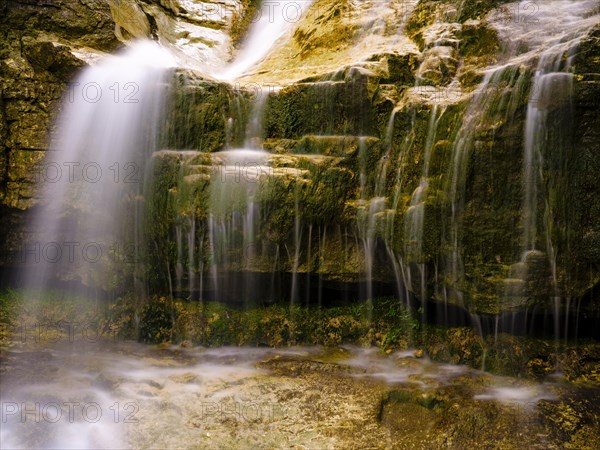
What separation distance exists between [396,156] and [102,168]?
4.34 metres

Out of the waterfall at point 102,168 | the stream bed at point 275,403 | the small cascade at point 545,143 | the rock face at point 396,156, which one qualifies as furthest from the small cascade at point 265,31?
the stream bed at point 275,403

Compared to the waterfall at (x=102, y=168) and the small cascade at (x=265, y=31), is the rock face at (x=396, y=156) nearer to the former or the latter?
the waterfall at (x=102, y=168)

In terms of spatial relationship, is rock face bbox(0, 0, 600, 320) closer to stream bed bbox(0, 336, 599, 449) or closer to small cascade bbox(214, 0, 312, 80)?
stream bed bbox(0, 336, 599, 449)

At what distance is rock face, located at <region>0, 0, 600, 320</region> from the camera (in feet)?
18.3

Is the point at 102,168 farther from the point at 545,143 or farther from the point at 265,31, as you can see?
the point at 265,31

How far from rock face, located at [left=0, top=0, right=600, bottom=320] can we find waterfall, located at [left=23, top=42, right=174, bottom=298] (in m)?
0.30

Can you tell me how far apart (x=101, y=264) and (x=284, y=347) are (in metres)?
3.09

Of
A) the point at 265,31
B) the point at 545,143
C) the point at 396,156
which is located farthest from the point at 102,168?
the point at 265,31

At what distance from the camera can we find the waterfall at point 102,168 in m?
7.08

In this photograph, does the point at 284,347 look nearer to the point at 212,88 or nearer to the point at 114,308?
the point at 114,308

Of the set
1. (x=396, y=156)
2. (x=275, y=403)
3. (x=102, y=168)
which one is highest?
(x=396, y=156)

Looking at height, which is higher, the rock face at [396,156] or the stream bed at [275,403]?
the rock face at [396,156]

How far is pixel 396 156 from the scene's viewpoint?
670cm

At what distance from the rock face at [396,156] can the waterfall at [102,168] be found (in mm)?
304
